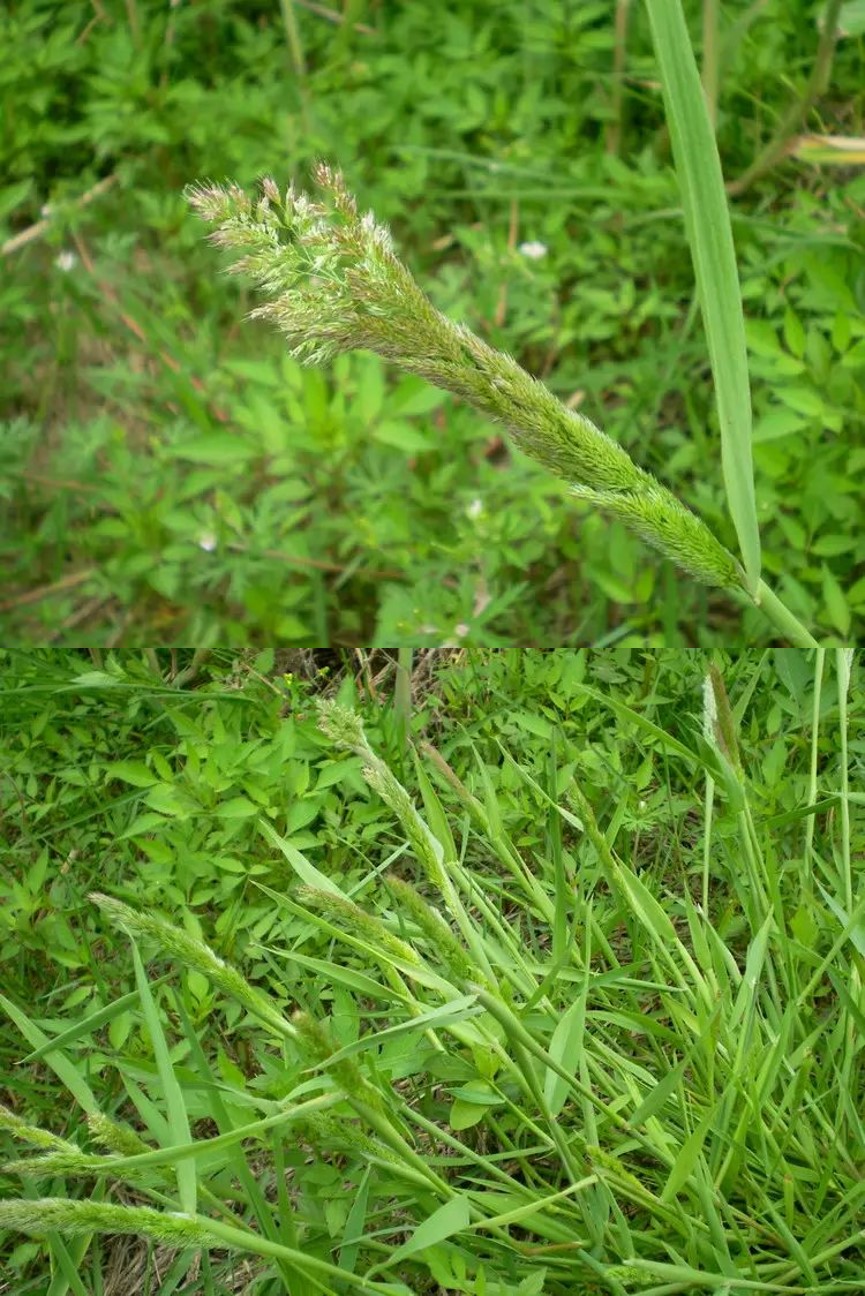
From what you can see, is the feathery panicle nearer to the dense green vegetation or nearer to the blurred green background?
the dense green vegetation

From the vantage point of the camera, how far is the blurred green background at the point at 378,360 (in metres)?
1.71

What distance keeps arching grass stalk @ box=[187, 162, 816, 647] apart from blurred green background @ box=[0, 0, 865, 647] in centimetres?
102

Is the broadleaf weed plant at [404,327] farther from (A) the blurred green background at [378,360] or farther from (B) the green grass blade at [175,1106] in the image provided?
(A) the blurred green background at [378,360]

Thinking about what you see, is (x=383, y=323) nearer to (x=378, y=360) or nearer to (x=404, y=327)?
(x=404, y=327)

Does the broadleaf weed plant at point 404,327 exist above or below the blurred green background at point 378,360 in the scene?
above

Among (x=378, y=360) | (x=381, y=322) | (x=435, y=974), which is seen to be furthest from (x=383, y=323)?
(x=378, y=360)

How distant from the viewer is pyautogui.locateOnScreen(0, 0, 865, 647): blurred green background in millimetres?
1707

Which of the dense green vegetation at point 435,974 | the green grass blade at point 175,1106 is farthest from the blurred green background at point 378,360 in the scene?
the green grass blade at point 175,1106

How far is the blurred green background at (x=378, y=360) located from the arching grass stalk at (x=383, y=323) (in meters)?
1.02

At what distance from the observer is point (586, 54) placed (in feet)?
6.96

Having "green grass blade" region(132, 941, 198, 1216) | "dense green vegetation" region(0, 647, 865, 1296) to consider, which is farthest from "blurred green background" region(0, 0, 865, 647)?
"green grass blade" region(132, 941, 198, 1216)

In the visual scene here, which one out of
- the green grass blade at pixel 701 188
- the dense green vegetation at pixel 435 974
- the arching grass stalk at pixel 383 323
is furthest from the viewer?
the dense green vegetation at pixel 435 974

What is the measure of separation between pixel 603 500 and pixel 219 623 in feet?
4.39

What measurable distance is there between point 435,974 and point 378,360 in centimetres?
123
